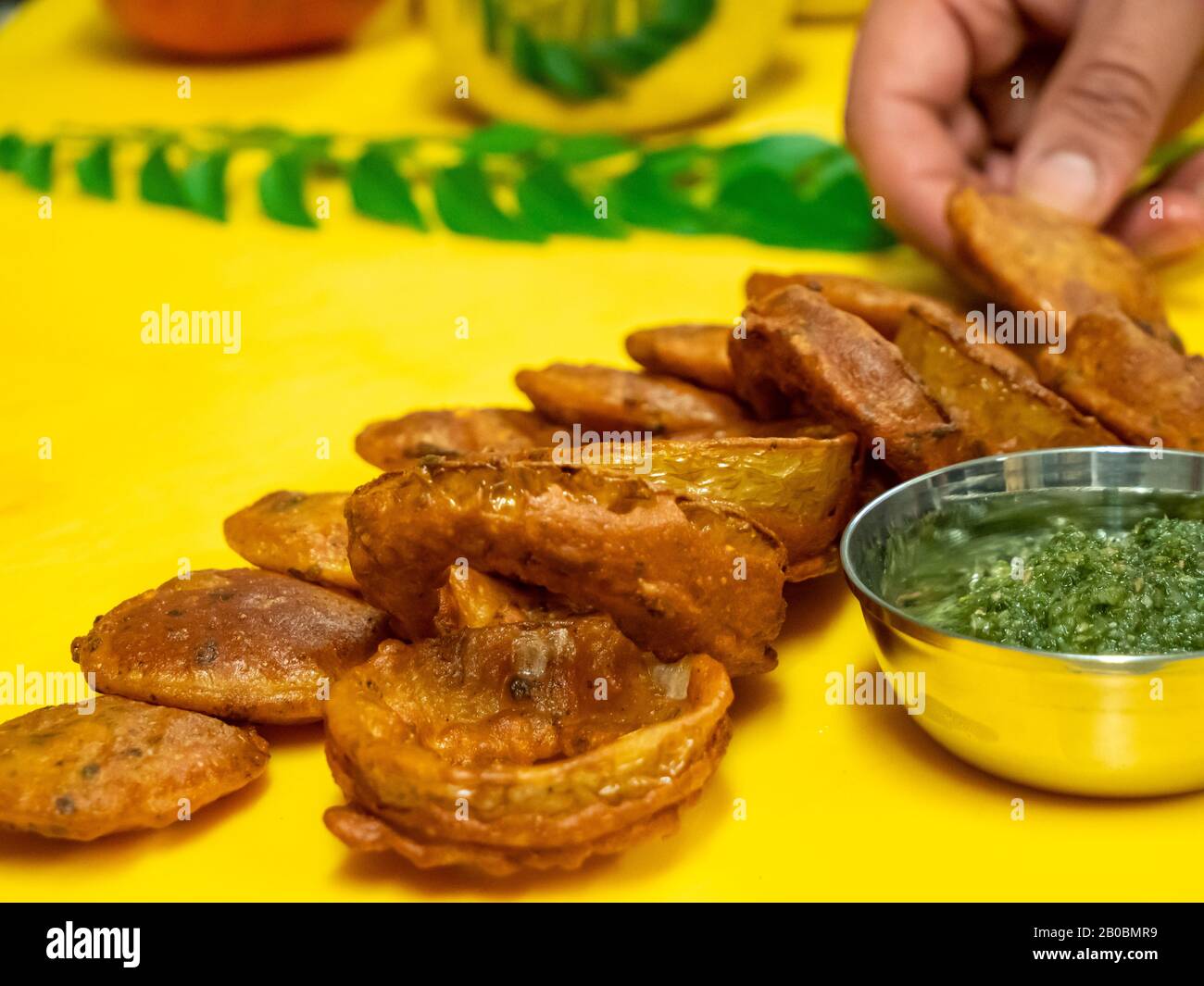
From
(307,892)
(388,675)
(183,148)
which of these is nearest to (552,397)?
(388,675)

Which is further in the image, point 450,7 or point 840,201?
point 450,7

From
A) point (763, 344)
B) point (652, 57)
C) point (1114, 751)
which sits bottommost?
point (1114, 751)

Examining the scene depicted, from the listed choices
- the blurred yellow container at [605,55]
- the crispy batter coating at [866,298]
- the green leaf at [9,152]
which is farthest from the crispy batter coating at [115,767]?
the green leaf at [9,152]

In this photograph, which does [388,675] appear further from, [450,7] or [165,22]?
[165,22]

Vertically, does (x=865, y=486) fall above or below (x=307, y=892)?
above

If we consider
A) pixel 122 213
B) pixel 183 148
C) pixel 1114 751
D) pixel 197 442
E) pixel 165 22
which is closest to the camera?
pixel 1114 751

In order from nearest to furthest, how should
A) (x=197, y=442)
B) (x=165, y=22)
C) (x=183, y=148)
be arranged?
(x=197, y=442) < (x=183, y=148) < (x=165, y=22)

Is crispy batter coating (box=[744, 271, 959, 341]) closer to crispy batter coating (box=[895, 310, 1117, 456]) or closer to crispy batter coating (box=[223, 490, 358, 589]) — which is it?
crispy batter coating (box=[895, 310, 1117, 456])
